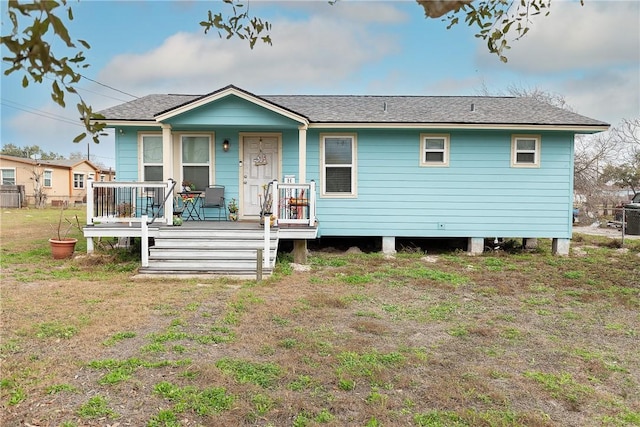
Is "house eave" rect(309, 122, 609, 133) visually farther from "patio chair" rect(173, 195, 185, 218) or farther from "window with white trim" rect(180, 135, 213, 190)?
"patio chair" rect(173, 195, 185, 218)

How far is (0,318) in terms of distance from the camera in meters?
4.77

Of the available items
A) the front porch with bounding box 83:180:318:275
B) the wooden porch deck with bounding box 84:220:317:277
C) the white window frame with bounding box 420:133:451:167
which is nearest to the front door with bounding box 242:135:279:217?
the front porch with bounding box 83:180:318:275

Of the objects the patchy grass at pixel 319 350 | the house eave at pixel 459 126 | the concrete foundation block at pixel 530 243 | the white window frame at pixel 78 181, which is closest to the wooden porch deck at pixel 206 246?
the patchy grass at pixel 319 350

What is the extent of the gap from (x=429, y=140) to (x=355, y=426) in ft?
26.3

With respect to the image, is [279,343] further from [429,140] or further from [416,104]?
[416,104]

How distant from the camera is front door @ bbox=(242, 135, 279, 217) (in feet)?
32.3

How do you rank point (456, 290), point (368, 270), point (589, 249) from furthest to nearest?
point (589, 249) → point (368, 270) → point (456, 290)

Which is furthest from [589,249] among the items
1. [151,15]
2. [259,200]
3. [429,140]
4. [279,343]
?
[151,15]

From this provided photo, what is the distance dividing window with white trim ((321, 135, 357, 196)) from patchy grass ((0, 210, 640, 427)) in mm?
2914

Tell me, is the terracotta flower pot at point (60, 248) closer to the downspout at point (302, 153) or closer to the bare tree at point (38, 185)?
the downspout at point (302, 153)

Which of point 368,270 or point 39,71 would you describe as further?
point 368,270

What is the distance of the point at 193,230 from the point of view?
7969mm

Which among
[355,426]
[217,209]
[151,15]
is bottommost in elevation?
[355,426]

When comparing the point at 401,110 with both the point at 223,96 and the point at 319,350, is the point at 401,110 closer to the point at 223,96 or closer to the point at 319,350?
the point at 223,96
